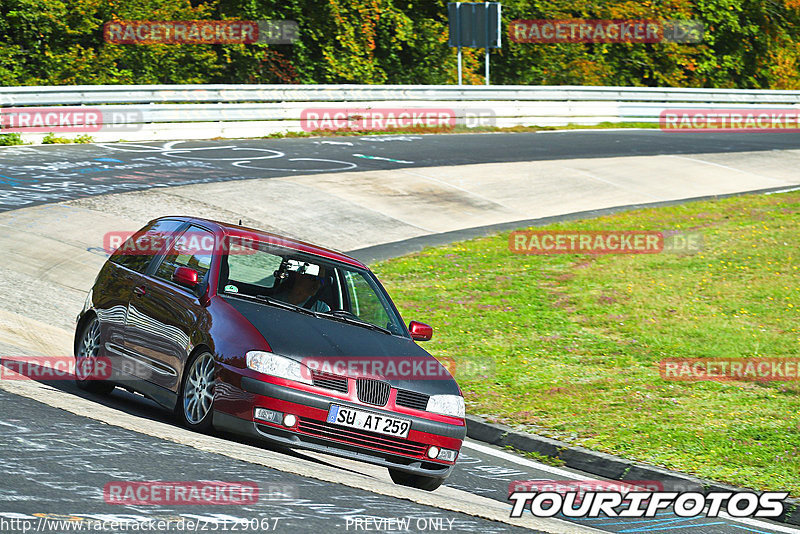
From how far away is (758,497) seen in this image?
8.00 metres

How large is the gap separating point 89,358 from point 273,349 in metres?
2.60

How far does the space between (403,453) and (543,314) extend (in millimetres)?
→ 6668

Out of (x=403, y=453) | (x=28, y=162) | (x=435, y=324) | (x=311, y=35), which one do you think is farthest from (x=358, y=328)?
(x=311, y=35)

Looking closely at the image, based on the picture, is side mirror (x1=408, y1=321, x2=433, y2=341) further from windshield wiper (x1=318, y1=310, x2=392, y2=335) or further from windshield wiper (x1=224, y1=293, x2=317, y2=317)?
windshield wiper (x1=224, y1=293, x2=317, y2=317)

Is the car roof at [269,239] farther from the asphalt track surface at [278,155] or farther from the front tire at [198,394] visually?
the asphalt track surface at [278,155]

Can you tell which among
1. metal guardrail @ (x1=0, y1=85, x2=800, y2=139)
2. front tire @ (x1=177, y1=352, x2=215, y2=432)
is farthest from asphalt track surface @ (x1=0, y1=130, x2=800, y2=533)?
metal guardrail @ (x1=0, y1=85, x2=800, y2=139)

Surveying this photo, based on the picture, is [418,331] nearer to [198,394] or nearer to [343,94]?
[198,394]

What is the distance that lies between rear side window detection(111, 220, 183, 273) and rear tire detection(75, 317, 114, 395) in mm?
577

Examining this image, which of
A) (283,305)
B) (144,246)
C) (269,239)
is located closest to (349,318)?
(283,305)

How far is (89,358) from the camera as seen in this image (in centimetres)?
909

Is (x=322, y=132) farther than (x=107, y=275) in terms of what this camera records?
Yes

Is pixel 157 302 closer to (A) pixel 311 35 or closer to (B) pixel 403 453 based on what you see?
(B) pixel 403 453

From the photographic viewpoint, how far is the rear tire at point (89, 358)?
8922mm

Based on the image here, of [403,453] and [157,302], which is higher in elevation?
[157,302]
